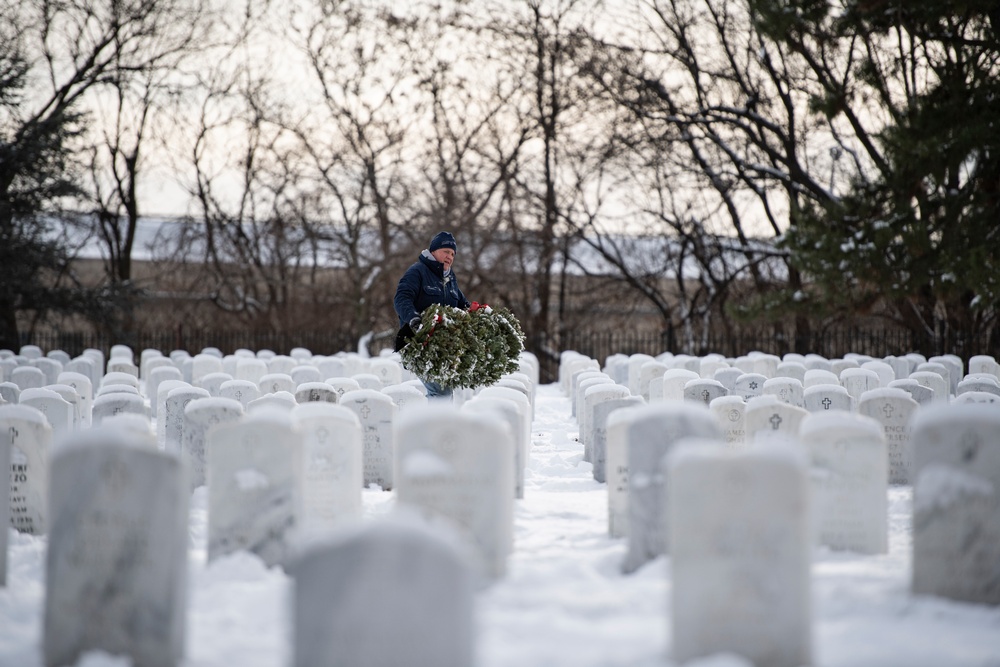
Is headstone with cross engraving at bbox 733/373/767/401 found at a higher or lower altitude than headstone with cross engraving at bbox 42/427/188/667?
higher

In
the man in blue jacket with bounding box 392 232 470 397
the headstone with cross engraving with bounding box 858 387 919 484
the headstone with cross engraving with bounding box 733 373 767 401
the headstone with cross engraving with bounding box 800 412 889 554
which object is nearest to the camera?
the headstone with cross engraving with bounding box 800 412 889 554

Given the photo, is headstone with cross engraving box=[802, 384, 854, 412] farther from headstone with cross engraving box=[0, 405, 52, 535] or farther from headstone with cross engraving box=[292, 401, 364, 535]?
headstone with cross engraving box=[0, 405, 52, 535]

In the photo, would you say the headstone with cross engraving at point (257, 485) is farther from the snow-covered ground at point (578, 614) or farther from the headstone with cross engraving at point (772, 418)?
the headstone with cross engraving at point (772, 418)

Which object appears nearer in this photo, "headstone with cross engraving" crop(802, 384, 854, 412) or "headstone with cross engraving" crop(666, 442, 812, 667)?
"headstone with cross engraving" crop(666, 442, 812, 667)

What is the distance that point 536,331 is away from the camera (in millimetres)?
25109

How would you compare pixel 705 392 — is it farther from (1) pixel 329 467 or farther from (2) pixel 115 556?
(2) pixel 115 556

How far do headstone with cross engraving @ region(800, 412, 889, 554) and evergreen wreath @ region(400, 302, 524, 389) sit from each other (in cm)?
413

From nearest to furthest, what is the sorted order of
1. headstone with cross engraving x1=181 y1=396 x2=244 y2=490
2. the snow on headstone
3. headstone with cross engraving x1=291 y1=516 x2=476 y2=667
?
headstone with cross engraving x1=291 y1=516 x2=476 y2=667
headstone with cross engraving x1=181 y1=396 x2=244 y2=490
the snow on headstone

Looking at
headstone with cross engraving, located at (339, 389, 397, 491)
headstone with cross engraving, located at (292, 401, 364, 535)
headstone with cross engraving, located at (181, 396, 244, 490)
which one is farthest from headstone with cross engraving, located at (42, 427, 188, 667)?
headstone with cross engraving, located at (339, 389, 397, 491)

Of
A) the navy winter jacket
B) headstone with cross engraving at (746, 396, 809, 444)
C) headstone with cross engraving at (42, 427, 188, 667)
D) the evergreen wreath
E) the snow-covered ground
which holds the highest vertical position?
the navy winter jacket

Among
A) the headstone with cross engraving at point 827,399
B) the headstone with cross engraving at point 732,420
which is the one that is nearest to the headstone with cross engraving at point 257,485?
the headstone with cross engraving at point 732,420

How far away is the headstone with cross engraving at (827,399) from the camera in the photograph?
9.19m

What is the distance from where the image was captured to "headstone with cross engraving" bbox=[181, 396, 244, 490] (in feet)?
23.4

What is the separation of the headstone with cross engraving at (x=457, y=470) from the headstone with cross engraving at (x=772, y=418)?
2805 mm
